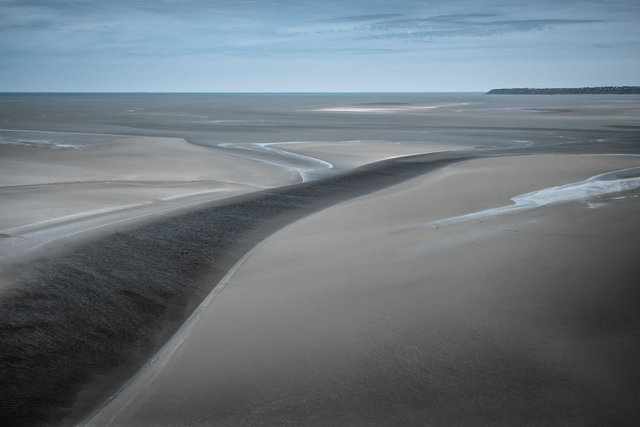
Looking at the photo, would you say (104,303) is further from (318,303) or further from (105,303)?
(318,303)

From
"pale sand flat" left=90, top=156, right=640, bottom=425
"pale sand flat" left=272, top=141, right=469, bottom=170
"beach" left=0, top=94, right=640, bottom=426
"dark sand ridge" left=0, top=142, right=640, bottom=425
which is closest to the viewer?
"pale sand flat" left=90, top=156, right=640, bottom=425

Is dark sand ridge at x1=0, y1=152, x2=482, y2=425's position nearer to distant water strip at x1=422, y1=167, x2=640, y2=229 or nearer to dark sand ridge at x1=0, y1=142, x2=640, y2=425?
dark sand ridge at x1=0, y1=142, x2=640, y2=425

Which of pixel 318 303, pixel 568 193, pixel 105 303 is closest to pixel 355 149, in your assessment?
pixel 568 193

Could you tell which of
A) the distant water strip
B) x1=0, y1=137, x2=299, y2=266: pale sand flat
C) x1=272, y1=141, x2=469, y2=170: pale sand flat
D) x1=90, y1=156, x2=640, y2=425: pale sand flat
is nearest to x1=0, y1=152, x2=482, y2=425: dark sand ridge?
x1=90, y1=156, x2=640, y2=425: pale sand flat

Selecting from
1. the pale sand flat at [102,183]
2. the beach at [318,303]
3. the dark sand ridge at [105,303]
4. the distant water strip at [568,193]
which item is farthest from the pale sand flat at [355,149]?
the dark sand ridge at [105,303]

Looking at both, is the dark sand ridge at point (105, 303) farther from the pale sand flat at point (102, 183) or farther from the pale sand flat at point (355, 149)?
the pale sand flat at point (355, 149)
